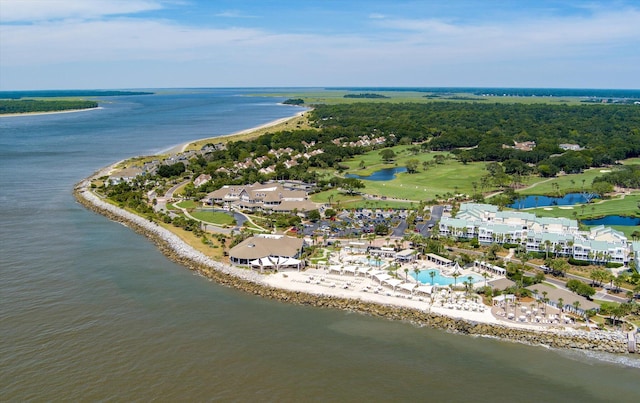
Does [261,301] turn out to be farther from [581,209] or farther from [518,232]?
[581,209]

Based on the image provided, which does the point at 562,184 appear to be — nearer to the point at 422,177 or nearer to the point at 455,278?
the point at 422,177

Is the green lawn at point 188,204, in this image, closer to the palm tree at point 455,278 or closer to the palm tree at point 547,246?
the palm tree at point 455,278

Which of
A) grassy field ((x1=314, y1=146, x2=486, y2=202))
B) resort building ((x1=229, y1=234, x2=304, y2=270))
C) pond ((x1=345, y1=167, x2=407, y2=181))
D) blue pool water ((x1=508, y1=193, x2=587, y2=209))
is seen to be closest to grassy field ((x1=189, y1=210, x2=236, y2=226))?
resort building ((x1=229, y1=234, x2=304, y2=270))

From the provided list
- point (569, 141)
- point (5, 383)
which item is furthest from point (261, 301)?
point (569, 141)

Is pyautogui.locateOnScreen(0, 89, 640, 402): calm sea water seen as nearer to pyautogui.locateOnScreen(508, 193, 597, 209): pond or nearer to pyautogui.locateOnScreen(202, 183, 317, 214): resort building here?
pyautogui.locateOnScreen(202, 183, 317, 214): resort building

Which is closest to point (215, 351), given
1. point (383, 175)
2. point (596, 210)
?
point (596, 210)
